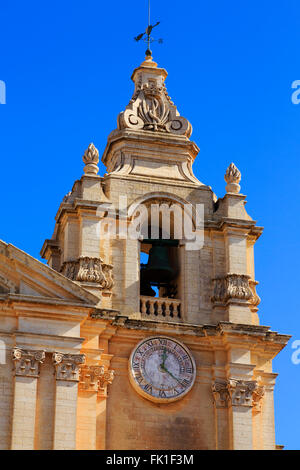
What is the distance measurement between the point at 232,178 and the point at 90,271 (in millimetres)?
4533

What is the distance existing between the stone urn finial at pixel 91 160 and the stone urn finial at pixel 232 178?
3202mm

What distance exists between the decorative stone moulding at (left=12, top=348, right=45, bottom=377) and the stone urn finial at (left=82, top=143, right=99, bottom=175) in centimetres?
524

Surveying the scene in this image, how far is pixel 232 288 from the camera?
99.5ft

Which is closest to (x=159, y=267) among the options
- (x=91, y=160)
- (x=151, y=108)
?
(x=91, y=160)

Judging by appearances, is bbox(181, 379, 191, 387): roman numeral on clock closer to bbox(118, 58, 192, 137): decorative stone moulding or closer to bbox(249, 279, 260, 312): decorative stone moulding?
bbox(249, 279, 260, 312): decorative stone moulding

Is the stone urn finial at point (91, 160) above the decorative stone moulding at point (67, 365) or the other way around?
above

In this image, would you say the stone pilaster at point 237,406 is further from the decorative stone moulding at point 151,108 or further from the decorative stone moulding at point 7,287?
the decorative stone moulding at point 151,108

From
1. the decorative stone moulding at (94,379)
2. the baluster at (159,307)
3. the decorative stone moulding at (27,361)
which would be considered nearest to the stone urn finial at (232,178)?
the baluster at (159,307)

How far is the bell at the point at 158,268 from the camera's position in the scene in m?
31.1

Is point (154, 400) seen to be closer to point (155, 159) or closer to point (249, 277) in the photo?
point (249, 277)

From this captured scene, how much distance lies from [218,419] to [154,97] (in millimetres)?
8614

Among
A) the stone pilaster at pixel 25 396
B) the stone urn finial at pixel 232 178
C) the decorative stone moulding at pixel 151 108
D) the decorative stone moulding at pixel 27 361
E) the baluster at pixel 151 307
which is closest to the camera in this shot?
the stone pilaster at pixel 25 396

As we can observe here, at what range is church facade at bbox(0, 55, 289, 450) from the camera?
28.0 m

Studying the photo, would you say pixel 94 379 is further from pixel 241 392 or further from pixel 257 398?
pixel 257 398
